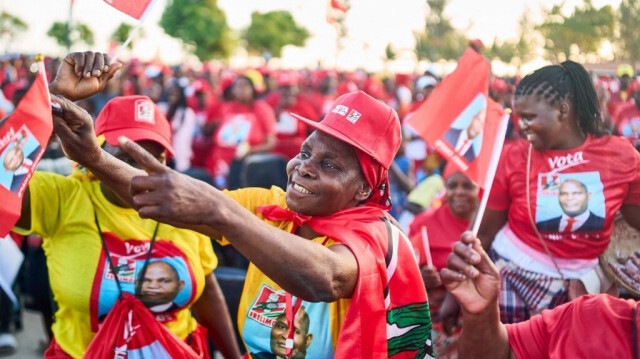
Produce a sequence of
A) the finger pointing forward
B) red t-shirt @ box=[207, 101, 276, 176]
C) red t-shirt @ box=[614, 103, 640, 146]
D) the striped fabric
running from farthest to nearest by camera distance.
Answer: red t-shirt @ box=[207, 101, 276, 176] < red t-shirt @ box=[614, 103, 640, 146] < the striped fabric < the finger pointing forward

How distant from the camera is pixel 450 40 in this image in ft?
199

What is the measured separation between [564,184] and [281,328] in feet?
6.03

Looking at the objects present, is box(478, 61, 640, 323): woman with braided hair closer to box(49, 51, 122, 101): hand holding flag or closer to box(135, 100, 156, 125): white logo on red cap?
box(135, 100, 156, 125): white logo on red cap

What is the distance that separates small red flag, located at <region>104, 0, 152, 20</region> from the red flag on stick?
20.7 inches

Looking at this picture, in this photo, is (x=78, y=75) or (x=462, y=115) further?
(x=462, y=115)

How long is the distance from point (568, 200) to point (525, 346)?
1.30 metres

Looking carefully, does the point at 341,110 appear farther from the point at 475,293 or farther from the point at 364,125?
the point at 475,293

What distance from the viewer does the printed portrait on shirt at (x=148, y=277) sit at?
3094 millimetres

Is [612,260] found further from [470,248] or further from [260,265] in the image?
[260,265]

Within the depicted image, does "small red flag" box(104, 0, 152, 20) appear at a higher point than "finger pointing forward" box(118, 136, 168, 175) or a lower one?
higher

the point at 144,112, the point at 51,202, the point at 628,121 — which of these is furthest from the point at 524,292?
the point at 628,121

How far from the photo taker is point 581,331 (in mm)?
2428

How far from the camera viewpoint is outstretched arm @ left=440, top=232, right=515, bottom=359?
7.24 feet

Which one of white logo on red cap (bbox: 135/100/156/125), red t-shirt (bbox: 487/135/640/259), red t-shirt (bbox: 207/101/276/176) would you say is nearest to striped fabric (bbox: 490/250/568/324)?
red t-shirt (bbox: 487/135/640/259)
